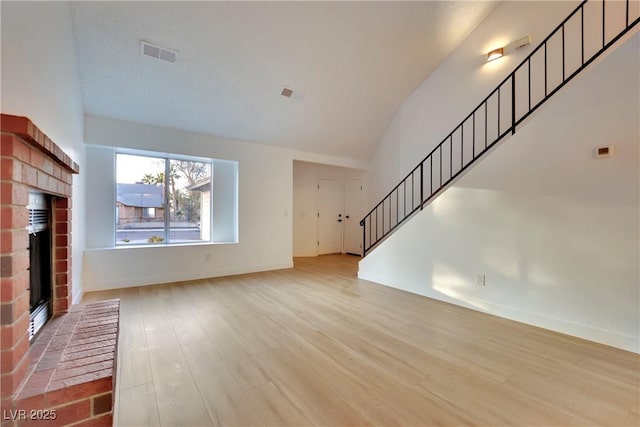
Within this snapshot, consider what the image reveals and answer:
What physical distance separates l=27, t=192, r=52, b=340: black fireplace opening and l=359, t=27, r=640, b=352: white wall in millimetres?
3883

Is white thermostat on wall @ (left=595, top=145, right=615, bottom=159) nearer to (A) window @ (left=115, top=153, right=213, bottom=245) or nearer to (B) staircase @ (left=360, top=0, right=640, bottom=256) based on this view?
(B) staircase @ (left=360, top=0, right=640, bottom=256)

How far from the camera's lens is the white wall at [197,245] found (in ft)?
13.1

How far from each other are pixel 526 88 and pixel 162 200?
19.7 ft

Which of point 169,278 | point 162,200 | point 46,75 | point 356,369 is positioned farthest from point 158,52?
point 356,369

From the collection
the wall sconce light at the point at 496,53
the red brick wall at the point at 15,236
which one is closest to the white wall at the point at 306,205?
the wall sconce light at the point at 496,53

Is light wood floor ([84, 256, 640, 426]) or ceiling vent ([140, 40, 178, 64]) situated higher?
ceiling vent ([140, 40, 178, 64])

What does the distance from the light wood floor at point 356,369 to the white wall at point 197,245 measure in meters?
1.05

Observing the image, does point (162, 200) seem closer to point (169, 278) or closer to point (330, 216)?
point (169, 278)

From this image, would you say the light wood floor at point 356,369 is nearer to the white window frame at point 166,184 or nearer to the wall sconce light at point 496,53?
the white window frame at point 166,184

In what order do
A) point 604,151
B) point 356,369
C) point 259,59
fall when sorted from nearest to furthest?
point 356,369
point 604,151
point 259,59

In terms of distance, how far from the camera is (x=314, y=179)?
7453mm

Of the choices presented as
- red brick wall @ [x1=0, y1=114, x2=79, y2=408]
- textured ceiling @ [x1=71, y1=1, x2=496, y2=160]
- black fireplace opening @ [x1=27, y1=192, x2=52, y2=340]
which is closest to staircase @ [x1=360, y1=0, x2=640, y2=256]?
textured ceiling @ [x1=71, y1=1, x2=496, y2=160]

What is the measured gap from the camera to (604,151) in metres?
2.39

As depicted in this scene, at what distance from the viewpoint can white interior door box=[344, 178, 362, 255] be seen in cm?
749
